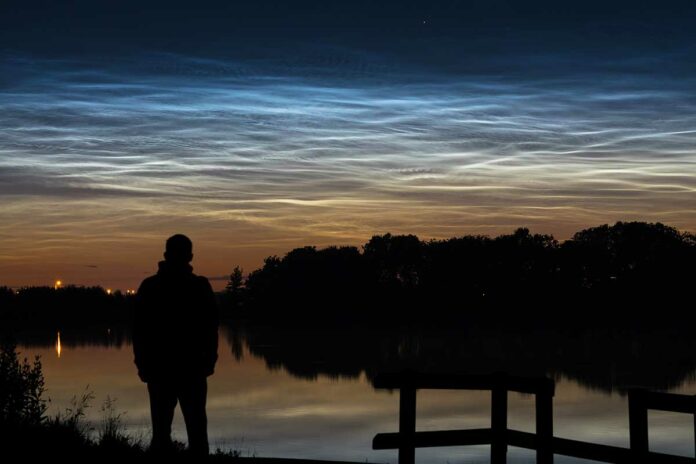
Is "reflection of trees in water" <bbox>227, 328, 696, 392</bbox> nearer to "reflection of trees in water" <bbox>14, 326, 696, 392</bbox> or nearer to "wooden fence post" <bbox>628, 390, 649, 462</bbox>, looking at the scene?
"reflection of trees in water" <bbox>14, 326, 696, 392</bbox>

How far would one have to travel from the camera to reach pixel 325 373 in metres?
70.7

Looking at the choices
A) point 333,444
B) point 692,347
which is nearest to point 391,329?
point 692,347

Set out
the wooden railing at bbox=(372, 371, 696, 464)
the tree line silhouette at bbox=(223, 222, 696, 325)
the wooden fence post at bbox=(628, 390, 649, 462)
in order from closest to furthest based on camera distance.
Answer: the wooden fence post at bbox=(628, 390, 649, 462), the wooden railing at bbox=(372, 371, 696, 464), the tree line silhouette at bbox=(223, 222, 696, 325)

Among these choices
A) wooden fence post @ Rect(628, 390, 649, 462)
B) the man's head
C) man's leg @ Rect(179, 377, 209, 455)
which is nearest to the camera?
wooden fence post @ Rect(628, 390, 649, 462)

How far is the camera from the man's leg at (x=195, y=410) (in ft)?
37.0

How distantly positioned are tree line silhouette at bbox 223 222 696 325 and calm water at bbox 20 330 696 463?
42.3 meters

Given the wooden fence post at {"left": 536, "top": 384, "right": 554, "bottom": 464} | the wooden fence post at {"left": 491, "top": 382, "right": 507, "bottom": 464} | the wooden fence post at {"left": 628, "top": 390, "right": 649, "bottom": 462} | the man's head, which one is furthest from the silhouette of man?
the wooden fence post at {"left": 628, "top": 390, "right": 649, "bottom": 462}

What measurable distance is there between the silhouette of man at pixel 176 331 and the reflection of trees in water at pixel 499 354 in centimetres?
5055

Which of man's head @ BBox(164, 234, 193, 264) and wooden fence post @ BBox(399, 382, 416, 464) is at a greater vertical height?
man's head @ BBox(164, 234, 193, 264)

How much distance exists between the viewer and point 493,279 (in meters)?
142

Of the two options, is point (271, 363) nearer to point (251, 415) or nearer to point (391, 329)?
point (251, 415)

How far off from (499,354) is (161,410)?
78.0m

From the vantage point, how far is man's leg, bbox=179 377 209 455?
11.3m

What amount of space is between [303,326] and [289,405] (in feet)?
313
